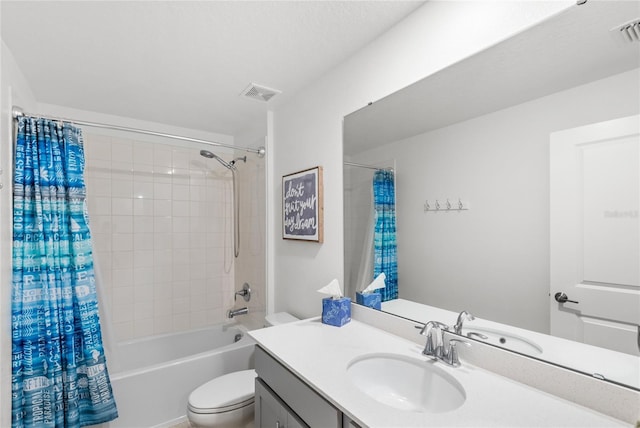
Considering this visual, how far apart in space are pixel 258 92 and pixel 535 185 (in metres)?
1.82

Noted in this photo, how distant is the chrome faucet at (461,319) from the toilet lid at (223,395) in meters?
1.26

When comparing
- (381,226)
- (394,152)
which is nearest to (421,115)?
(394,152)

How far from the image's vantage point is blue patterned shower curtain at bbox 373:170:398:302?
1480 millimetres

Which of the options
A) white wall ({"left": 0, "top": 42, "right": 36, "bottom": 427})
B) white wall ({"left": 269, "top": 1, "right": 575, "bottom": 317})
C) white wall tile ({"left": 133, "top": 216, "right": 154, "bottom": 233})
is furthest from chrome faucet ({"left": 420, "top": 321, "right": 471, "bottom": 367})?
white wall tile ({"left": 133, "top": 216, "right": 154, "bottom": 233})

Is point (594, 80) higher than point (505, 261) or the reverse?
higher

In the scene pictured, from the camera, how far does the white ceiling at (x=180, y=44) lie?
4.41 feet

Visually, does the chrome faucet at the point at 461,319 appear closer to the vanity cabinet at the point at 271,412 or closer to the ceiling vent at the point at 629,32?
the vanity cabinet at the point at 271,412

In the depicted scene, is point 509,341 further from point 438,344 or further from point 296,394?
point 296,394

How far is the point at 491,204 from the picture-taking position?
3.63 feet

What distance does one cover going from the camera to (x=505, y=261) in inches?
42.1

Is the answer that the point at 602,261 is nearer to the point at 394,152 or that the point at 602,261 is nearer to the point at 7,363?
the point at 394,152

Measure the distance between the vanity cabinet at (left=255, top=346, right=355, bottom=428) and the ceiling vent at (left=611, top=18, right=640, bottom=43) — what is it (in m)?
1.32

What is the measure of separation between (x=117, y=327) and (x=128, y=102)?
6.34 feet

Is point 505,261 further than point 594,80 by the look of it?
Yes
